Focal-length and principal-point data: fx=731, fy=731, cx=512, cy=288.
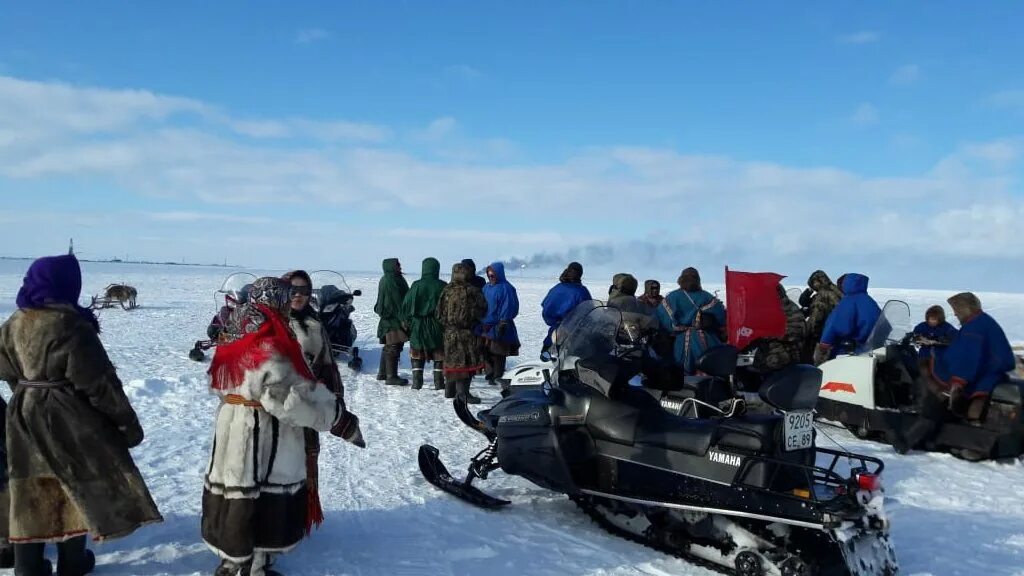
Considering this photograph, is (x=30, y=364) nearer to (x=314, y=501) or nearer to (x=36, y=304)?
(x=36, y=304)

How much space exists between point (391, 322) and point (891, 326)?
5.89 metres

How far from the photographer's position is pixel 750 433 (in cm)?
400

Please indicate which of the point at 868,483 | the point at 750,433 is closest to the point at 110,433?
the point at 750,433

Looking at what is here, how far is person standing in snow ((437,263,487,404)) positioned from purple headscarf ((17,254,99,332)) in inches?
203

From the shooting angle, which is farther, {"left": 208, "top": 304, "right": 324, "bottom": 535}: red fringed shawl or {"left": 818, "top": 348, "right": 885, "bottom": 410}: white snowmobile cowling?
{"left": 818, "top": 348, "right": 885, "bottom": 410}: white snowmobile cowling

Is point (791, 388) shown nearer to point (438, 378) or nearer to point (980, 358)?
point (980, 358)

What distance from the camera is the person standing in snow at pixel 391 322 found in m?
9.60

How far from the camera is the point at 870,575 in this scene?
3.61 meters

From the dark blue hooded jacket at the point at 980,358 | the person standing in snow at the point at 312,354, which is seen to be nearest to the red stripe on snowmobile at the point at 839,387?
the dark blue hooded jacket at the point at 980,358

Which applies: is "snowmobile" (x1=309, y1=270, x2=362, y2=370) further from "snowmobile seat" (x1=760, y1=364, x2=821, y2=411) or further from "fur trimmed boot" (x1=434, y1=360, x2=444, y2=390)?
"snowmobile seat" (x1=760, y1=364, x2=821, y2=411)

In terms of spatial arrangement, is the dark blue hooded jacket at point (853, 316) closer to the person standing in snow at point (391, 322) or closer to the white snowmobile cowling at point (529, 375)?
the white snowmobile cowling at point (529, 375)

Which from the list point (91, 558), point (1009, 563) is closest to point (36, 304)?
point (91, 558)

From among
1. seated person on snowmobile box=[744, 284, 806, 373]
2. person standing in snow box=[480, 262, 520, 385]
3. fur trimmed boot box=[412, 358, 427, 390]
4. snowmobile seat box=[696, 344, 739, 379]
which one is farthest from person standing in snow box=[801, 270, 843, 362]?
snowmobile seat box=[696, 344, 739, 379]

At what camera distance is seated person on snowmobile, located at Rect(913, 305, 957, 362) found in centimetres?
701
